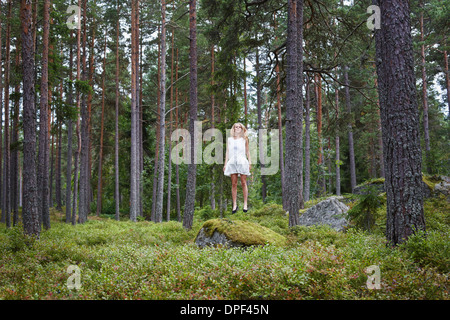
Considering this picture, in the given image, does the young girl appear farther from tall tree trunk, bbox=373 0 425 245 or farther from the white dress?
tall tree trunk, bbox=373 0 425 245

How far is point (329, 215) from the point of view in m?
10.2

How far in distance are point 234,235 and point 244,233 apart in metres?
0.28

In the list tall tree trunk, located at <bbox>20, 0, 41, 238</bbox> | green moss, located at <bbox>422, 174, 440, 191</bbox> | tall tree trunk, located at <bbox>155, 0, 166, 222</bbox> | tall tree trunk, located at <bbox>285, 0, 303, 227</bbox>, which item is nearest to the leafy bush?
tall tree trunk, located at <bbox>285, 0, 303, 227</bbox>

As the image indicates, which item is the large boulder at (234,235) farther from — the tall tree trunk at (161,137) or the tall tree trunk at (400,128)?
the tall tree trunk at (161,137)

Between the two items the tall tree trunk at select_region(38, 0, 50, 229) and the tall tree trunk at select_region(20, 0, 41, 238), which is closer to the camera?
the tall tree trunk at select_region(20, 0, 41, 238)

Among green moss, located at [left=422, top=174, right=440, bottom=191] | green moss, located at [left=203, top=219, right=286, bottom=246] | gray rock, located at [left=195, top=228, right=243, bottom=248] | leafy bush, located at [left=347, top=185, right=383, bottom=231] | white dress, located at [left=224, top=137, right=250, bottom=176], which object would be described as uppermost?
white dress, located at [left=224, top=137, right=250, bottom=176]

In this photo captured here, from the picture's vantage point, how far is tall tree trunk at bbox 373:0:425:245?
217 inches

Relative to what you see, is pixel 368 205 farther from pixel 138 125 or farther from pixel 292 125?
pixel 138 125

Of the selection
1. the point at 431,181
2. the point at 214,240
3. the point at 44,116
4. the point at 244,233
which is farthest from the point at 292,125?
the point at 44,116

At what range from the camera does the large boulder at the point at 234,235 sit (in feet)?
24.2

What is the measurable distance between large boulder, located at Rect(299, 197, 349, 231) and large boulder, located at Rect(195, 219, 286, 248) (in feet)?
8.74
